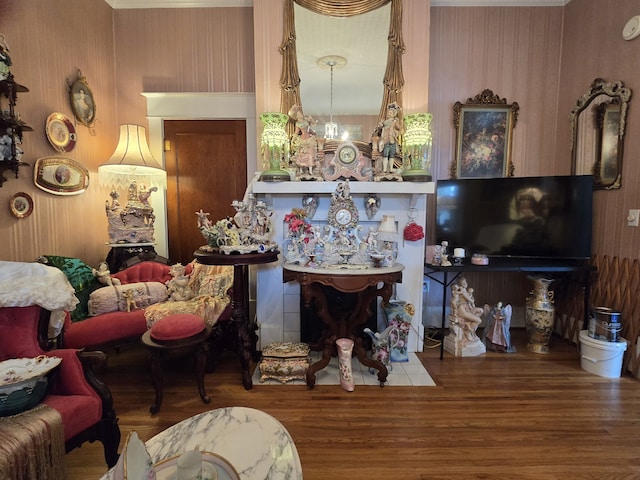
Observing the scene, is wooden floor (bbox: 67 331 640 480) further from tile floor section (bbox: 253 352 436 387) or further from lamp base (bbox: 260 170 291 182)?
lamp base (bbox: 260 170 291 182)

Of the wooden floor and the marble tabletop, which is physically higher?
the marble tabletop

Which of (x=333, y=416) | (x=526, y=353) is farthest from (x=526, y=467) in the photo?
(x=526, y=353)

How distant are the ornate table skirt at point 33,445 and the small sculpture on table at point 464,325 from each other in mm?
2811

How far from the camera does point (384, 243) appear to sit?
2.54 meters

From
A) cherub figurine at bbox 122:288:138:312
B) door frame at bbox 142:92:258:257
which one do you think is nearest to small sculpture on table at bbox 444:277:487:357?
door frame at bbox 142:92:258:257

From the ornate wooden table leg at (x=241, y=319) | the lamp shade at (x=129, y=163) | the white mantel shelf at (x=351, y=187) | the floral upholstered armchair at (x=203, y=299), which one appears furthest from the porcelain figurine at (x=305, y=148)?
the lamp shade at (x=129, y=163)

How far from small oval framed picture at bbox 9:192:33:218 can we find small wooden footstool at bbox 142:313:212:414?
1.37 m

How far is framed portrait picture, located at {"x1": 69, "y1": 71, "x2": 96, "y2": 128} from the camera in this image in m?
2.78

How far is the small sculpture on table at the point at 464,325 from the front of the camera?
9.36 ft

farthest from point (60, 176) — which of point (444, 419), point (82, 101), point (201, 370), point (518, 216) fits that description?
point (518, 216)

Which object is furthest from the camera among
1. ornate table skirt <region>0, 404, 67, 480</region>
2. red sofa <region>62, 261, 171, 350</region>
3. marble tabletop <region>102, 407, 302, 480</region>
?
red sofa <region>62, 261, 171, 350</region>

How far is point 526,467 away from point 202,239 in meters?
3.31

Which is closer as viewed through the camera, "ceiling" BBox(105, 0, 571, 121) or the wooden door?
"ceiling" BBox(105, 0, 571, 121)

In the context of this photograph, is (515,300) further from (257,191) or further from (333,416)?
(257,191)
